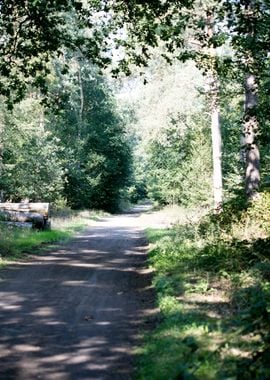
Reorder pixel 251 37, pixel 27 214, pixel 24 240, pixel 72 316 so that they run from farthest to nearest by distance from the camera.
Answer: pixel 27 214 → pixel 24 240 → pixel 251 37 → pixel 72 316

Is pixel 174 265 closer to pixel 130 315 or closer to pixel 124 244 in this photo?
pixel 130 315

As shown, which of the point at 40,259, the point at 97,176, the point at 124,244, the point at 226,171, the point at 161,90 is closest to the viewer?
the point at 40,259

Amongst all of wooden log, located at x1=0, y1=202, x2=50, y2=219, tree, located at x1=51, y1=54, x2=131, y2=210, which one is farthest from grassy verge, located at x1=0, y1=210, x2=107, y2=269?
tree, located at x1=51, y1=54, x2=131, y2=210

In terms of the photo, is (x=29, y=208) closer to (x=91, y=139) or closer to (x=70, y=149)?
(x=70, y=149)

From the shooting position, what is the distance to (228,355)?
20.5 feet

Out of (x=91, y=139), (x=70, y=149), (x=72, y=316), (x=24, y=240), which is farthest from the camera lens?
(x=91, y=139)

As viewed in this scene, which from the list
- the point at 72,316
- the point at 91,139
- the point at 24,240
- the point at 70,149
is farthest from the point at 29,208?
the point at 91,139

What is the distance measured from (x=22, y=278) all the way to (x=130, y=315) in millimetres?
4633

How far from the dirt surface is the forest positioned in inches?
21.1

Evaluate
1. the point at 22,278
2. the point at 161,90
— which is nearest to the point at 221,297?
the point at 22,278

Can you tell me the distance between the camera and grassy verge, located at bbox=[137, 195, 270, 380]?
4.71 meters

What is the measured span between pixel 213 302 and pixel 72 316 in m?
2.64

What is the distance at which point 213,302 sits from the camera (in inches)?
369

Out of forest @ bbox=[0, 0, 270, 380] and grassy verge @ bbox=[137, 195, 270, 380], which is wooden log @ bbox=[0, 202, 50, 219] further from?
grassy verge @ bbox=[137, 195, 270, 380]
